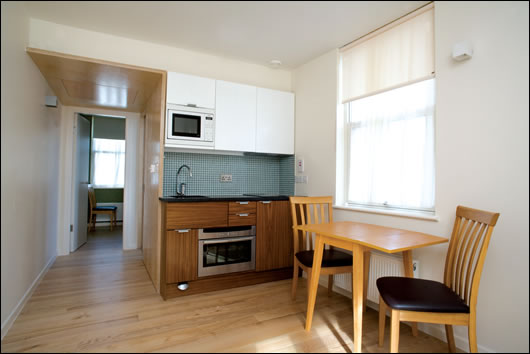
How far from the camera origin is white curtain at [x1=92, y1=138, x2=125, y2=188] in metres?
6.70

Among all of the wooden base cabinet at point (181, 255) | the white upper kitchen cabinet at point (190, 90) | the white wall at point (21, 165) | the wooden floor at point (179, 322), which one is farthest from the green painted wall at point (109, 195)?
the wooden base cabinet at point (181, 255)

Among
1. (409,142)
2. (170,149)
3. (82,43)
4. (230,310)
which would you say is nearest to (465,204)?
(409,142)

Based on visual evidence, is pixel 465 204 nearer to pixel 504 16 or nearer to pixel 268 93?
pixel 504 16

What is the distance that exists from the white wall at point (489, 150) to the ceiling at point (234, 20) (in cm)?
60

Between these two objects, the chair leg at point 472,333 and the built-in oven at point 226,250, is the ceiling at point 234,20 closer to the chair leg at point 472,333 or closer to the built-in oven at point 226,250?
the built-in oven at point 226,250

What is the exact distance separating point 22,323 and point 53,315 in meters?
0.19

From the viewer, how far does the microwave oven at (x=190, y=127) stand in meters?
2.93

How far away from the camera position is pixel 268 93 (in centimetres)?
349

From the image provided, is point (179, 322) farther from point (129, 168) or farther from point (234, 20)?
point (129, 168)

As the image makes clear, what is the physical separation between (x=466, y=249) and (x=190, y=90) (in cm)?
271

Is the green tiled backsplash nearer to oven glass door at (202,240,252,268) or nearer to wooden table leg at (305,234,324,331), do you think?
oven glass door at (202,240,252,268)

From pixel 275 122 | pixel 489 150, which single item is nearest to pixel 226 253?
pixel 275 122

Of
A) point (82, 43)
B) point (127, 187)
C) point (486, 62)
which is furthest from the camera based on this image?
point (127, 187)

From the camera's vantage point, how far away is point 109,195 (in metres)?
6.84
